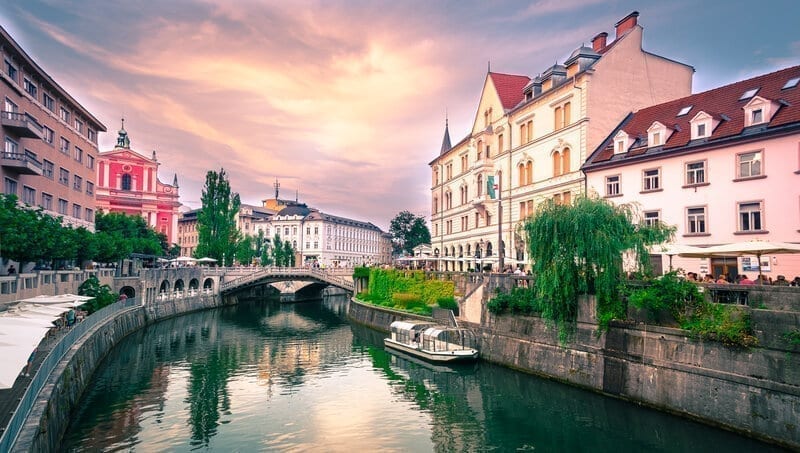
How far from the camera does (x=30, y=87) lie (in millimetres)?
46500

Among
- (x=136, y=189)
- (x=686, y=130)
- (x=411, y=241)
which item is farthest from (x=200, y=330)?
(x=411, y=241)

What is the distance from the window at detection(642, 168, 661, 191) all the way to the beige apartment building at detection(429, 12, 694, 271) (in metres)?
5.37

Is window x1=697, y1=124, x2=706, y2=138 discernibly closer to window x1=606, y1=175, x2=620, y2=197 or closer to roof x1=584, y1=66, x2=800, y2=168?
roof x1=584, y1=66, x2=800, y2=168

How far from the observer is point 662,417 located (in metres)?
23.4

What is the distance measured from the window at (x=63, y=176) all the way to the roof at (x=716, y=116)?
50.3 meters

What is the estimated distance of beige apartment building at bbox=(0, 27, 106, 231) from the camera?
41812 millimetres

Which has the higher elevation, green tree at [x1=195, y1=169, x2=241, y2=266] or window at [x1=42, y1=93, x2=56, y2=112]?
window at [x1=42, y1=93, x2=56, y2=112]

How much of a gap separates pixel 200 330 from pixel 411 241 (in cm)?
9451

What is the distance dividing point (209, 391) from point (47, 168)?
112ft

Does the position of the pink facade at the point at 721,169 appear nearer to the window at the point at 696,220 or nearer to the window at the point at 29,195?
the window at the point at 696,220

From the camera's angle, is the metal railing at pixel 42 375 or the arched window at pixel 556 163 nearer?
the metal railing at pixel 42 375

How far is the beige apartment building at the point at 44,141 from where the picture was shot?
137 feet

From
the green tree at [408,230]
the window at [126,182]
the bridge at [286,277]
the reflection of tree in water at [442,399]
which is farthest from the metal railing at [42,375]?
the green tree at [408,230]

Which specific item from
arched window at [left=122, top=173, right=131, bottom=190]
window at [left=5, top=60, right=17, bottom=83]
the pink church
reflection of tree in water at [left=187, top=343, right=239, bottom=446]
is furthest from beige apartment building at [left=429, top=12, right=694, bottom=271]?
arched window at [left=122, top=173, right=131, bottom=190]
